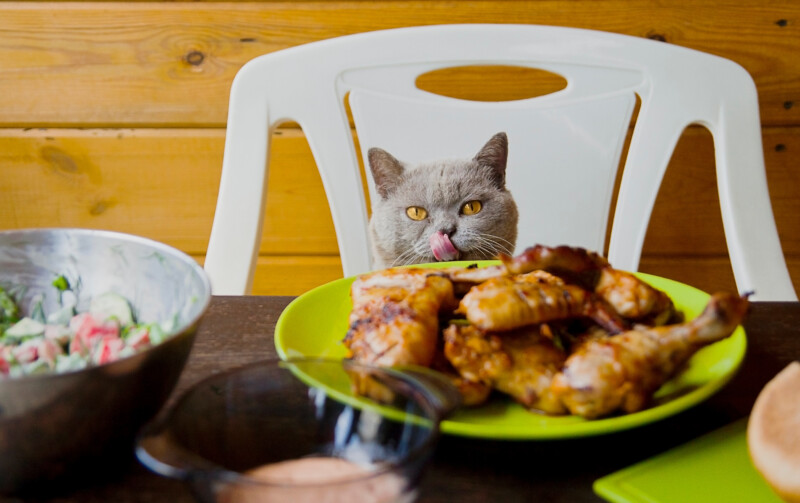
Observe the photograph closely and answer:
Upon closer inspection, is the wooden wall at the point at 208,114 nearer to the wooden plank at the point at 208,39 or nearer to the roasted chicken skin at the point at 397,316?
the wooden plank at the point at 208,39

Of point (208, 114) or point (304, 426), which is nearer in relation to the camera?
point (304, 426)

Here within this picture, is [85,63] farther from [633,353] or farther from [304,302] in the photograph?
[633,353]

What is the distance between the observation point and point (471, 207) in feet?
3.81

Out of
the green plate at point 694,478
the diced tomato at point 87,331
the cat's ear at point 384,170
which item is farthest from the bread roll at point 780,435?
the cat's ear at point 384,170

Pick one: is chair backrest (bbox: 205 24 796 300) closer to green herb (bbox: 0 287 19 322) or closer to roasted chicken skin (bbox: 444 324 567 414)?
A: green herb (bbox: 0 287 19 322)

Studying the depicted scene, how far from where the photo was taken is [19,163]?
169 cm

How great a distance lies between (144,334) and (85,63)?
1300 mm

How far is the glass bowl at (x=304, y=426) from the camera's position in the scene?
0.36 metres

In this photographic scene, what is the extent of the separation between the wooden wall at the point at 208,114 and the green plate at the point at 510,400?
0.96 metres

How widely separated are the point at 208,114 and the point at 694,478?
140cm

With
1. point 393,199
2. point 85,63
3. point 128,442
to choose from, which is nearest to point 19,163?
point 85,63

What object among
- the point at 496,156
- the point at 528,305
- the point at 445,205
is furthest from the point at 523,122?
the point at 528,305

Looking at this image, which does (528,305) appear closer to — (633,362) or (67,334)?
(633,362)

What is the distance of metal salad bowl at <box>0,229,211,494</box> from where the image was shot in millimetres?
368
